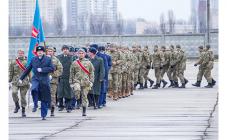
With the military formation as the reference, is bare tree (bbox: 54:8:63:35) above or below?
above

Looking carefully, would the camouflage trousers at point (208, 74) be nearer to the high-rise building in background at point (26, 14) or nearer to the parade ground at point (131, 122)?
the parade ground at point (131, 122)

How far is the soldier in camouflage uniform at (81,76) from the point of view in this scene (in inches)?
836

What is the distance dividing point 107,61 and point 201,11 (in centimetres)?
11817

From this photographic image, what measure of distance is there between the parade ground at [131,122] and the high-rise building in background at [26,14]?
300 ft

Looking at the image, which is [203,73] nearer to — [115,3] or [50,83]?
[50,83]

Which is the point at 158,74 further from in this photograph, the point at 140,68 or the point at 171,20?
the point at 171,20

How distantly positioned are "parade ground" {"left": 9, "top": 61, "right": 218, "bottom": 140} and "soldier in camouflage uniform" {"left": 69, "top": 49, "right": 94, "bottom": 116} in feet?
2.33

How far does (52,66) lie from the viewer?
792 inches

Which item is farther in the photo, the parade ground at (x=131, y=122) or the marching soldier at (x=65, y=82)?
the marching soldier at (x=65, y=82)

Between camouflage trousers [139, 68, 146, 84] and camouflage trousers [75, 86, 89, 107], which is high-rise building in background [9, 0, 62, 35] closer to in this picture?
camouflage trousers [139, 68, 146, 84]

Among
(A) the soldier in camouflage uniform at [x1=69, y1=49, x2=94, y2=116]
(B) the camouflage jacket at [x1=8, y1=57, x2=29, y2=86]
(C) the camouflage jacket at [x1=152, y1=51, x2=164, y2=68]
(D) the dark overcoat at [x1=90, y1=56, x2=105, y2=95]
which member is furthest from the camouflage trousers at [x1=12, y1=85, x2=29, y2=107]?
(C) the camouflage jacket at [x1=152, y1=51, x2=164, y2=68]

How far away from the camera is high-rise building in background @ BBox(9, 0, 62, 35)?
126 m

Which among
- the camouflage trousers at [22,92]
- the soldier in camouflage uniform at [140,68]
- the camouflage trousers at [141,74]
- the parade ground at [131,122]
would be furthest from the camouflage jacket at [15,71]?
the camouflage trousers at [141,74]
